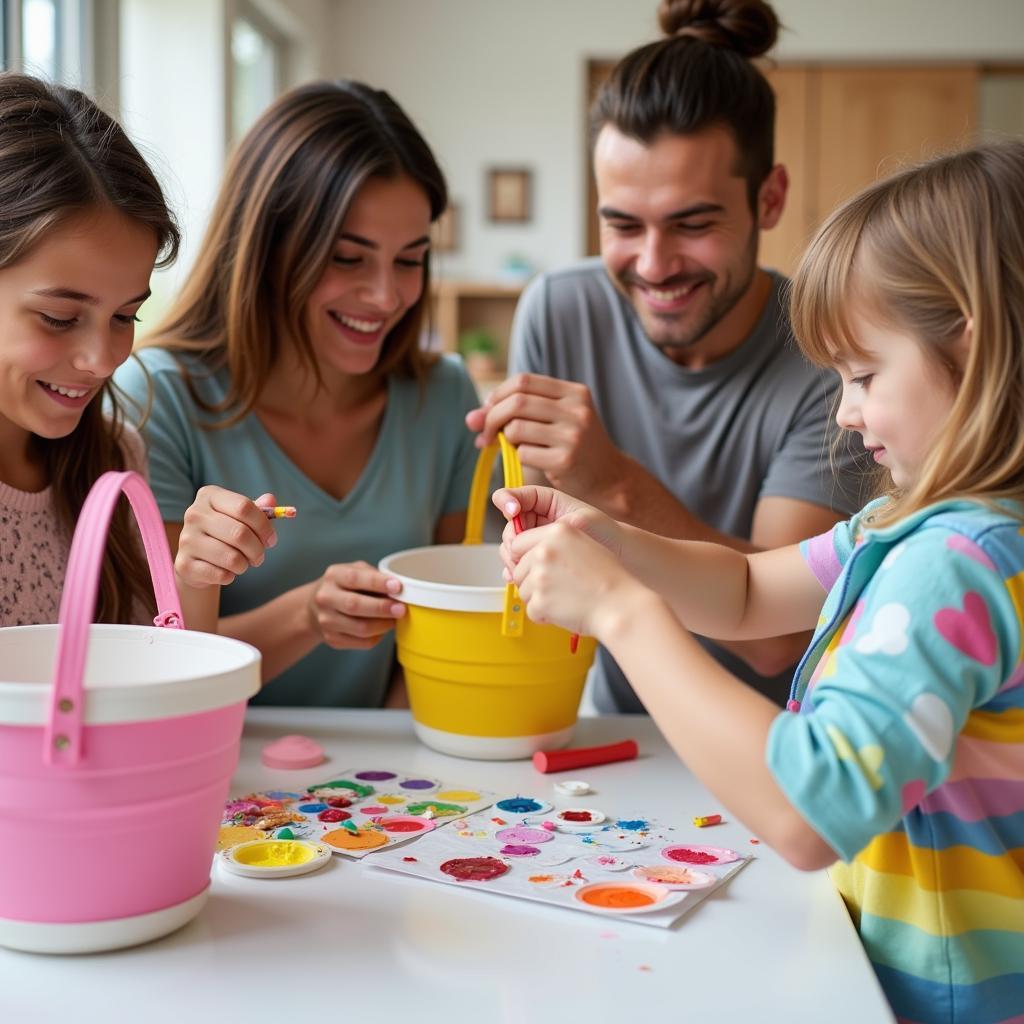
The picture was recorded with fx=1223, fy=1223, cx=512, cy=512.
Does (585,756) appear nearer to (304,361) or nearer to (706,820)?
(706,820)

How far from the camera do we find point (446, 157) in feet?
16.1

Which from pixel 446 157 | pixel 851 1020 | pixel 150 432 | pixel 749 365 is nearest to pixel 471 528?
pixel 150 432

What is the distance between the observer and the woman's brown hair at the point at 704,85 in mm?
1582

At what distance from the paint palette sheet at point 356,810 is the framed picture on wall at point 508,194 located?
404cm

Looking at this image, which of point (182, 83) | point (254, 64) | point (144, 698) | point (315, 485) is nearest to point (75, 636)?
point (144, 698)

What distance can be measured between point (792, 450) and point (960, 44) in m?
3.78

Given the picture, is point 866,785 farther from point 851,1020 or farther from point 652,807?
point 652,807

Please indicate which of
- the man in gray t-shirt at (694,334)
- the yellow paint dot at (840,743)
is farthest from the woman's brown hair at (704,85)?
the yellow paint dot at (840,743)

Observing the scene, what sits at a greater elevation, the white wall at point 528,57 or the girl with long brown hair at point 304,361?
the white wall at point 528,57

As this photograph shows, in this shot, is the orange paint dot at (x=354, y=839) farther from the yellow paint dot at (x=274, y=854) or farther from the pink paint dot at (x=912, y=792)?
the pink paint dot at (x=912, y=792)

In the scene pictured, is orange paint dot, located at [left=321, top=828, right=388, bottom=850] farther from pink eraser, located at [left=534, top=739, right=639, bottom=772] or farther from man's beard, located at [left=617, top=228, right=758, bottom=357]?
man's beard, located at [left=617, top=228, right=758, bottom=357]

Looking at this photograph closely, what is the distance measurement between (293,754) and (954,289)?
72cm

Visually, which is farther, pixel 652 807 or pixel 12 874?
pixel 652 807

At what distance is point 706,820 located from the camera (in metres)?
1.02
